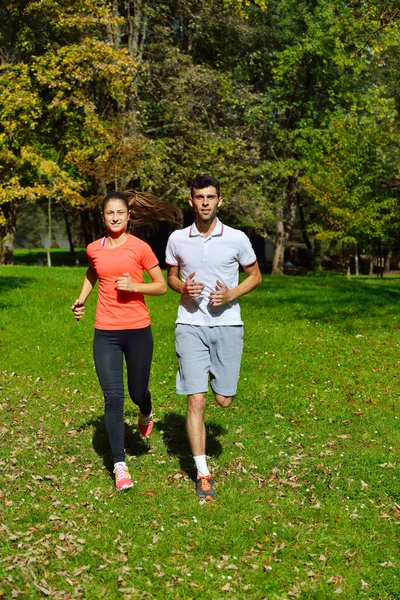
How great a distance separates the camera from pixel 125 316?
6.90 meters

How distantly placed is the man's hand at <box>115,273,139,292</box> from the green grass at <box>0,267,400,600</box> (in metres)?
1.91

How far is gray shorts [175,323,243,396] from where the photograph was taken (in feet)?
22.5

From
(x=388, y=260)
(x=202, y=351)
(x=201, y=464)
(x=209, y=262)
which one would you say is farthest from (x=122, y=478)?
(x=388, y=260)

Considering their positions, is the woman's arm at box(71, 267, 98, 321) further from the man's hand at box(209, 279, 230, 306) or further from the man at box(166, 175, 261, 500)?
the man's hand at box(209, 279, 230, 306)

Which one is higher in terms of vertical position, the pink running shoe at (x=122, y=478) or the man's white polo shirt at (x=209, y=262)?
the man's white polo shirt at (x=209, y=262)

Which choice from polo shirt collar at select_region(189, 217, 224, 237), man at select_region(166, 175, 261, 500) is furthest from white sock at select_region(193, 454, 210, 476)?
polo shirt collar at select_region(189, 217, 224, 237)

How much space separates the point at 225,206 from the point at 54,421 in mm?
25010

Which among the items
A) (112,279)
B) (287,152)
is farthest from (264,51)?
(112,279)

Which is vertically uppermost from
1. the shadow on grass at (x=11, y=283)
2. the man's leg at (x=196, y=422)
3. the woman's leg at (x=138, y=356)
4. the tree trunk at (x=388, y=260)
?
the woman's leg at (x=138, y=356)

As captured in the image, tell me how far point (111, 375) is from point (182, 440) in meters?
2.18

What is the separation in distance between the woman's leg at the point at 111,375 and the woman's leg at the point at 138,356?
102 mm

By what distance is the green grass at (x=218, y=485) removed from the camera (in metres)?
5.43

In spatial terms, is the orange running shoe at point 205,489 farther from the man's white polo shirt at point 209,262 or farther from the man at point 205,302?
the man's white polo shirt at point 209,262

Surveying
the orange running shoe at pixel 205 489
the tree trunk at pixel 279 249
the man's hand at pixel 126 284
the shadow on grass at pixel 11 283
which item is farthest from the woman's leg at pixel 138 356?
the tree trunk at pixel 279 249
